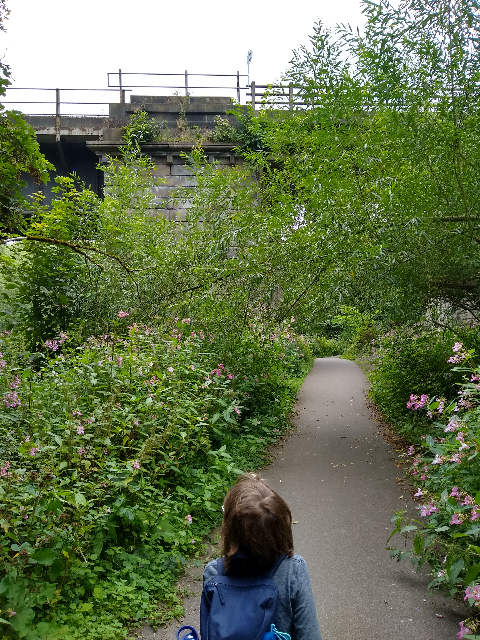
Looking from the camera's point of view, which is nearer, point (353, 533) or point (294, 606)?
point (294, 606)

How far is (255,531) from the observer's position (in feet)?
6.01

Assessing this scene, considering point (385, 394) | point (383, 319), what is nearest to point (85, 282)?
point (383, 319)

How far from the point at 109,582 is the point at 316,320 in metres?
5.30

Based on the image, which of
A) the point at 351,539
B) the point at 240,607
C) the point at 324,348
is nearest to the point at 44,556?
the point at 240,607

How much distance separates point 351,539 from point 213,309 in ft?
13.0

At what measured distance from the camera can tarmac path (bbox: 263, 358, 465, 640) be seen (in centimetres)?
354

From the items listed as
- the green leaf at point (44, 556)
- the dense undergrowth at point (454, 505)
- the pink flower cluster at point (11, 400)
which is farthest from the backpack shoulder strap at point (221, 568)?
the pink flower cluster at point (11, 400)

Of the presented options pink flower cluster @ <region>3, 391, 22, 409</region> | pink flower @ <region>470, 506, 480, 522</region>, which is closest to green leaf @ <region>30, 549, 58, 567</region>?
pink flower cluster @ <region>3, 391, 22, 409</region>

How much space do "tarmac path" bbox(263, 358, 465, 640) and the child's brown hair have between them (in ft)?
6.45

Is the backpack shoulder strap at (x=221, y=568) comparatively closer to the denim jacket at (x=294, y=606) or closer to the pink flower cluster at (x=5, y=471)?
the denim jacket at (x=294, y=606)

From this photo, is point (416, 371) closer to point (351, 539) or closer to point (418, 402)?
point (418, 402)

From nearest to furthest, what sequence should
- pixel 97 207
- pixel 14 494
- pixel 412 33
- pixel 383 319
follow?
1. pixel 14 494
2. pixel 412 33
3. pixel 383 319
4. pixel 97 207

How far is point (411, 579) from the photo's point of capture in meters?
4.08

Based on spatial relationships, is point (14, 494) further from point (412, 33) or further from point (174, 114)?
point (174, 114)
